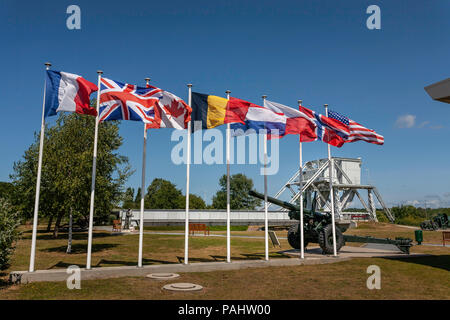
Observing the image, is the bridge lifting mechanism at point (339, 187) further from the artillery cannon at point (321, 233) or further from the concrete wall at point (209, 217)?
the artillery cannon at point (321, 233)

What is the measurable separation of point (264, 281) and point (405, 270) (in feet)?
23.0

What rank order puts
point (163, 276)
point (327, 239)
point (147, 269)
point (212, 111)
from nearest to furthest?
1. point (163, 276)
2. point (147, 269)
3. point (212, 111)
4. point (327, 239)

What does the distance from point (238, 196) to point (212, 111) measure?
74598mm

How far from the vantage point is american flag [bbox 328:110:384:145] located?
1731 cm

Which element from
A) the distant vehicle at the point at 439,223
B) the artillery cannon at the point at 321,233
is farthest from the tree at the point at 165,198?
the artillery cannon at the point at 321,233

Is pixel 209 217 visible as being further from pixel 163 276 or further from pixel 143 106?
pixel 143 106

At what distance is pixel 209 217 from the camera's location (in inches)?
2207

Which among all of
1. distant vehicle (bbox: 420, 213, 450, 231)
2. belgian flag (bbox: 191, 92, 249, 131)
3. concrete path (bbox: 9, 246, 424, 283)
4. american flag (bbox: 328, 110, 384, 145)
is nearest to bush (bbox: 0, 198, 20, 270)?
concrete path (bbox: 9, 246, 424, 283)

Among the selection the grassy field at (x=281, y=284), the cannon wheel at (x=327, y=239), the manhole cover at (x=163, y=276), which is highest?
the cannon wheel at (x=327, y=239)

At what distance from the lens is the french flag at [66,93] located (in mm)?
12125

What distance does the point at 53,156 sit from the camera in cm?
2175

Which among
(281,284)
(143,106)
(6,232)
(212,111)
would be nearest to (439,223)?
(281,284)

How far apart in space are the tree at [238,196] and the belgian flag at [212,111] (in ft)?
229
